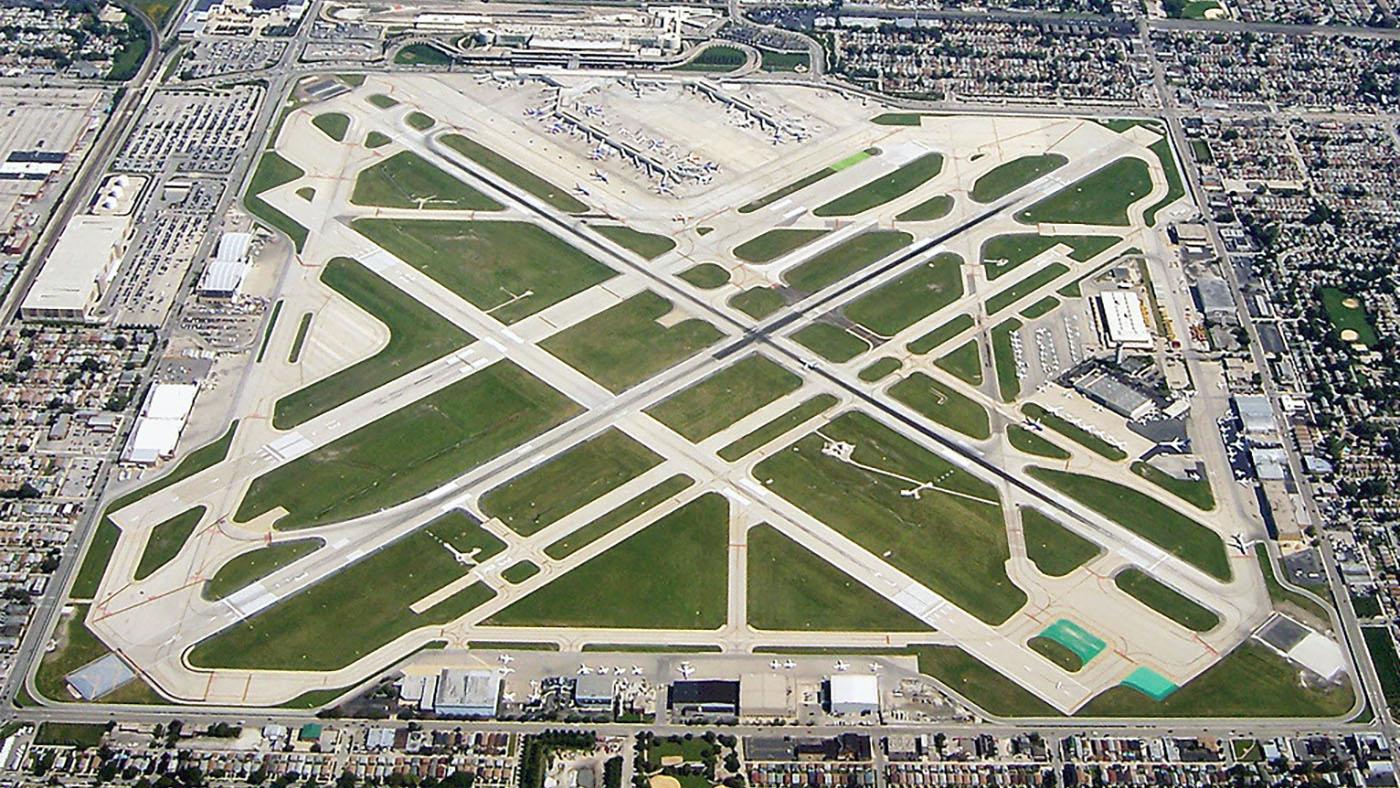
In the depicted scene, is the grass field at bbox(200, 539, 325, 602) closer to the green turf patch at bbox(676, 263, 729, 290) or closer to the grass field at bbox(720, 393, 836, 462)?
the grass field at bbox(720, 393, 836, 462)

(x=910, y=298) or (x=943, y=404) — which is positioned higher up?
(x=910, y=298)

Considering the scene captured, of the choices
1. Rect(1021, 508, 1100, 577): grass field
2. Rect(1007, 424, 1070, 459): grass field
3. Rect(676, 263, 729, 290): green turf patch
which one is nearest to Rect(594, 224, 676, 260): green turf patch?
Rect(676, 263, 729, 290): green turf patch

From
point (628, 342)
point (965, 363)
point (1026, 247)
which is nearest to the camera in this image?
point (965, 363)

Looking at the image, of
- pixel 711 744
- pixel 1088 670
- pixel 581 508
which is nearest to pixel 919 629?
pixel 1088 670

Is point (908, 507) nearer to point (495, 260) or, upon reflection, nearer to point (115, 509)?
point (495, 260)

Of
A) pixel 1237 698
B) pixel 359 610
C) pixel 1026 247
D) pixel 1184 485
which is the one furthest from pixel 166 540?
pixel 1026 247

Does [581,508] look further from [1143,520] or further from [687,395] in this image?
[1143,520]

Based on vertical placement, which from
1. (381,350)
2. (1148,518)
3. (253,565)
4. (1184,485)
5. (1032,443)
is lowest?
(1184,485)
